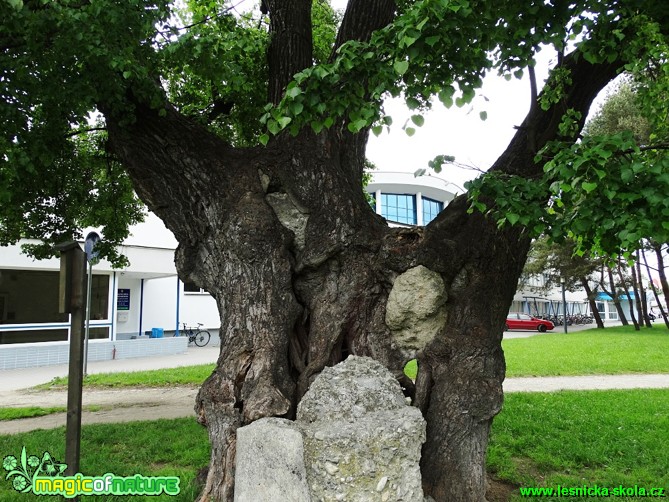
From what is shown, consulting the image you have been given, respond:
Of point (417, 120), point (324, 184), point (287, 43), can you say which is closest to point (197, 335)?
point (287, 43)

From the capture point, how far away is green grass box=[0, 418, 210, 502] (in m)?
4.95

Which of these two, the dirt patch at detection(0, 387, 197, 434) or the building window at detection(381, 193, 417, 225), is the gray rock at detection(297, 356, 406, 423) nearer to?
the dirt patch at detection(0, 387, 197, 434)

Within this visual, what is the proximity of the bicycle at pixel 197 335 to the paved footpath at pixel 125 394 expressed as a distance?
295 inches

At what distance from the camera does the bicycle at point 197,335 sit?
2239 centimetres

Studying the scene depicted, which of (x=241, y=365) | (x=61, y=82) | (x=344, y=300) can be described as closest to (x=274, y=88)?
(x=61, y=82)

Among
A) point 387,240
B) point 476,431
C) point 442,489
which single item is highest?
point 387,240

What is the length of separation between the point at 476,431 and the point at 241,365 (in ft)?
6.48

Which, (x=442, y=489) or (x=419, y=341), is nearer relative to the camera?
(x=442, y=489)

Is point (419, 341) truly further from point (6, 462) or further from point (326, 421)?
point (6, 462)

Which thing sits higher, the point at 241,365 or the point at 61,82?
the point at 61,82

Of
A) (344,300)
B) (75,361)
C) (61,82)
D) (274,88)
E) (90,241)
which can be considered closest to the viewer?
(75,361)

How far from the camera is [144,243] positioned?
70.5 feet

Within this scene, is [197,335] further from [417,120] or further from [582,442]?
[417,120]

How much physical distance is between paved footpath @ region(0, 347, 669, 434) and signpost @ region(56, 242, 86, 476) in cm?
447
